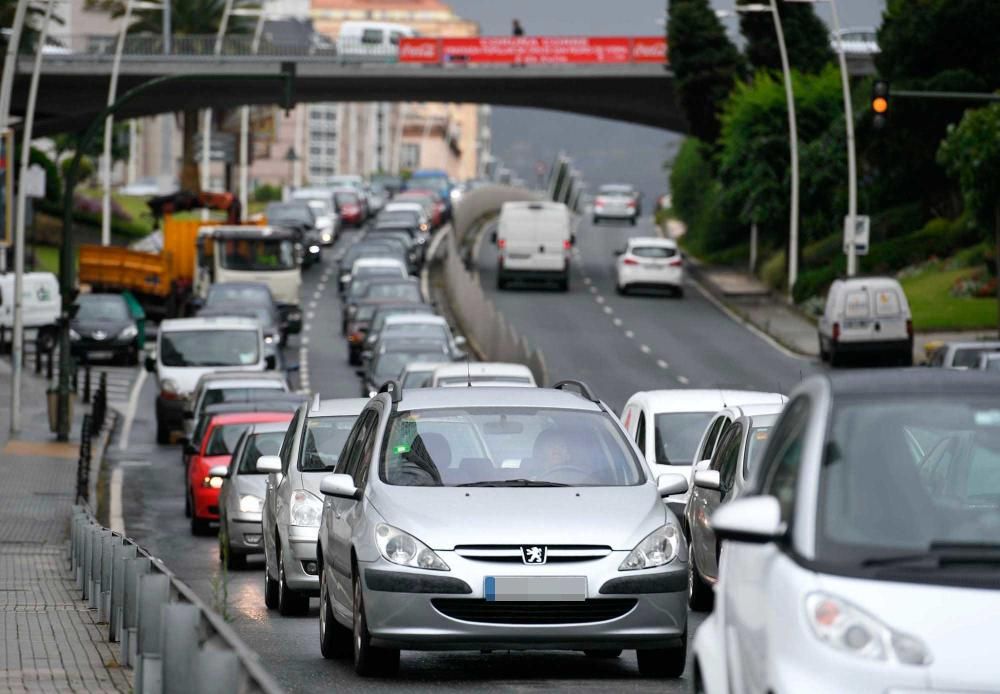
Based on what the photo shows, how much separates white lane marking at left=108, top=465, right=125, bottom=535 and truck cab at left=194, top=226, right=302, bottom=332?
25.2m

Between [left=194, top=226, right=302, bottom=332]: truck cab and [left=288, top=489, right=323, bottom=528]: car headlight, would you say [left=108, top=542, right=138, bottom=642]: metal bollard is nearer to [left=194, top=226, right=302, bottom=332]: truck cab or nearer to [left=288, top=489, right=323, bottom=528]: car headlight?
[left=288, top=489, right=323, bottom=528]: car headlight

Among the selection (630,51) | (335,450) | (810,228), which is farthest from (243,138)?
(335,450)

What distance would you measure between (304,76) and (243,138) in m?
14.9

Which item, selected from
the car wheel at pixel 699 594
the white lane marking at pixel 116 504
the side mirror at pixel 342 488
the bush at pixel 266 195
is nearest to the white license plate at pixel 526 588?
the side mirror at pixel 342 488

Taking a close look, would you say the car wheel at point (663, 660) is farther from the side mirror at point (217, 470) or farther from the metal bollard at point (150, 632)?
the side mirror at point (217, 470)

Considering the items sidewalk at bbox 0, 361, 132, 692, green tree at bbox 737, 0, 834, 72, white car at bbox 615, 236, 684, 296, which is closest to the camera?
sidewalk at bbox 0, 361, 132, 692

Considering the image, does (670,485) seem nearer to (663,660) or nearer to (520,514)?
(663,660)

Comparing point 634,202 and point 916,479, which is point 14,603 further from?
point 634,202

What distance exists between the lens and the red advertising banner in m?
84.6

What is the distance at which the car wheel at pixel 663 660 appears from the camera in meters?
11.2

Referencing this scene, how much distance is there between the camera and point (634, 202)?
11638 cm

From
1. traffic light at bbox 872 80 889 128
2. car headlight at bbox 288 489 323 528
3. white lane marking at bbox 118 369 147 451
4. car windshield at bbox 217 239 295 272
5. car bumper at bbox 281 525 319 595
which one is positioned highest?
traffic light at bbox 872 80 889 128

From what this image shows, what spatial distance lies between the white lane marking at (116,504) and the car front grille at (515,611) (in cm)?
1340

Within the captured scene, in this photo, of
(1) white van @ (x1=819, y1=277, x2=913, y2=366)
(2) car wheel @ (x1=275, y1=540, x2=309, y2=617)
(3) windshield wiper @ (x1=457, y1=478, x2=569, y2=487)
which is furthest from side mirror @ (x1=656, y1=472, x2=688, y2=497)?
(1) white van @ (x1=819, y1=277, x2=913, y2=366)
